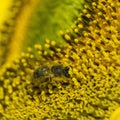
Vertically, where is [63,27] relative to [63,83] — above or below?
above

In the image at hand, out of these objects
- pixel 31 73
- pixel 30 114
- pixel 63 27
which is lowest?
pixel 30 114

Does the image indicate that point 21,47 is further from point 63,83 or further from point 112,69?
point 112,69

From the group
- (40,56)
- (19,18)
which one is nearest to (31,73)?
(40,56)
